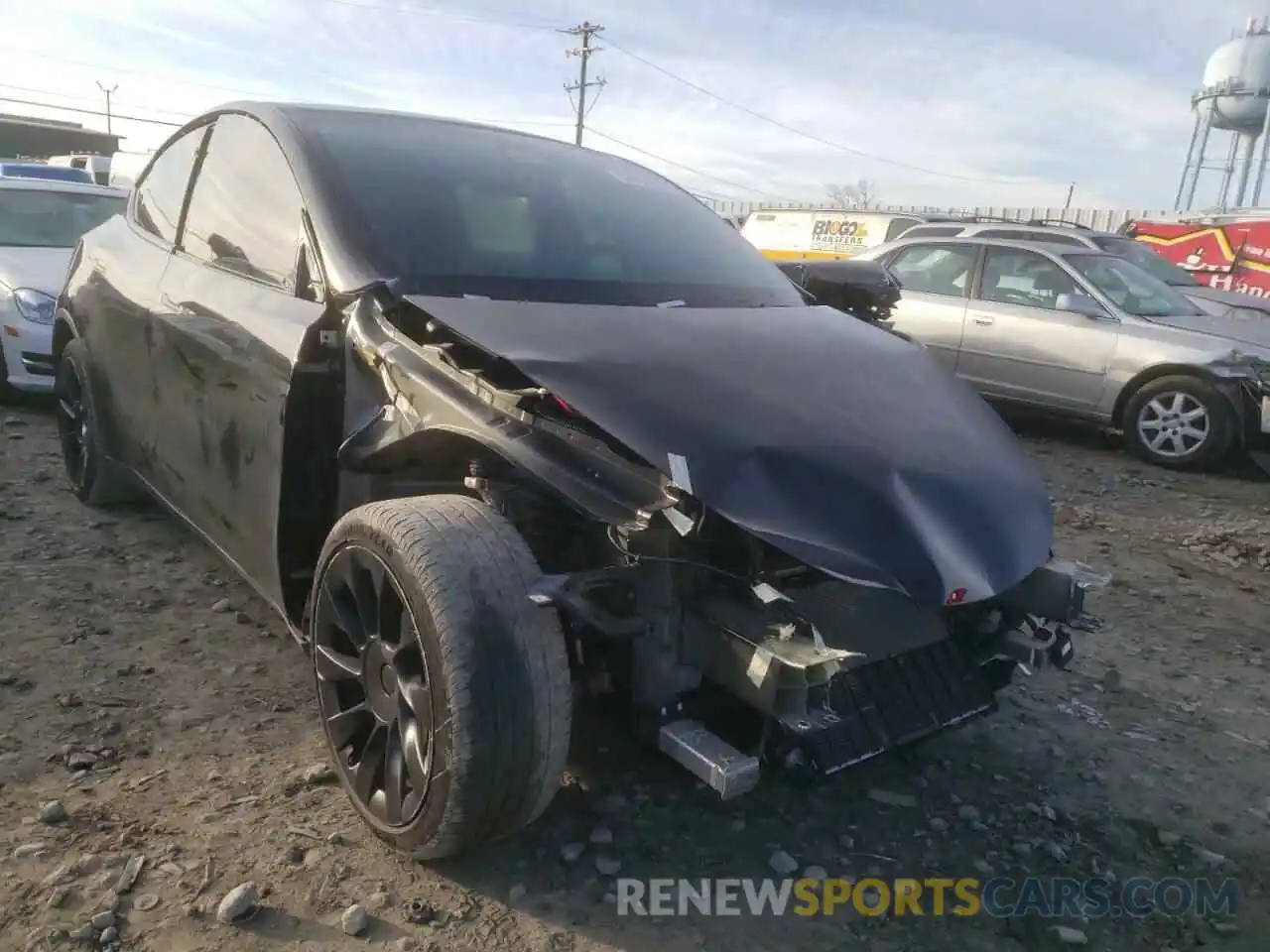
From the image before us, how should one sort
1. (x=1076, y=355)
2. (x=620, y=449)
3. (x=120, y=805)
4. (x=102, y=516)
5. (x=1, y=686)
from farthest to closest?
(x=1076, y=355), (x=102, y=516), (x=1, y=686), (x=120, y=805), (x=620, y=449)

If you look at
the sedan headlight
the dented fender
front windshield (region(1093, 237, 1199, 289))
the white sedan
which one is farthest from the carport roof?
the dented fender

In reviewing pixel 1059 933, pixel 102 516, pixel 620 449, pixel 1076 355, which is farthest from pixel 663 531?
pixel 1076 355

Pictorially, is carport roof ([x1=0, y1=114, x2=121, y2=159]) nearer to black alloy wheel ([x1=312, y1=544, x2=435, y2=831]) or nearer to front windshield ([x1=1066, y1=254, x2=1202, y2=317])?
front windshield ([x1=1066, y1=254, x2=1202, y2=317])

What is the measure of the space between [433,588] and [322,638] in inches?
23.6

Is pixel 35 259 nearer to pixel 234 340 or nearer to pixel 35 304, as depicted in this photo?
pixel 35 304

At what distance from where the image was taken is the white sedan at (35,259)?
19.7 feet

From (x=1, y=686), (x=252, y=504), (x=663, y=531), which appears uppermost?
(x=663, y=531)

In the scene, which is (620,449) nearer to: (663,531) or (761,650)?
(663,531)

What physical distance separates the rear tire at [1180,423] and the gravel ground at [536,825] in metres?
3.44

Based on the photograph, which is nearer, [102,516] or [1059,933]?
[1059,933]

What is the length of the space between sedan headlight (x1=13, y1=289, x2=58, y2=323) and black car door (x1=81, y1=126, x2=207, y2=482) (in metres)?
2.26

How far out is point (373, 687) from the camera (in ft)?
7.50

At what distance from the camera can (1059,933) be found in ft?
7.29

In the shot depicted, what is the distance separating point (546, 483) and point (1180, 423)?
20.7 feet
